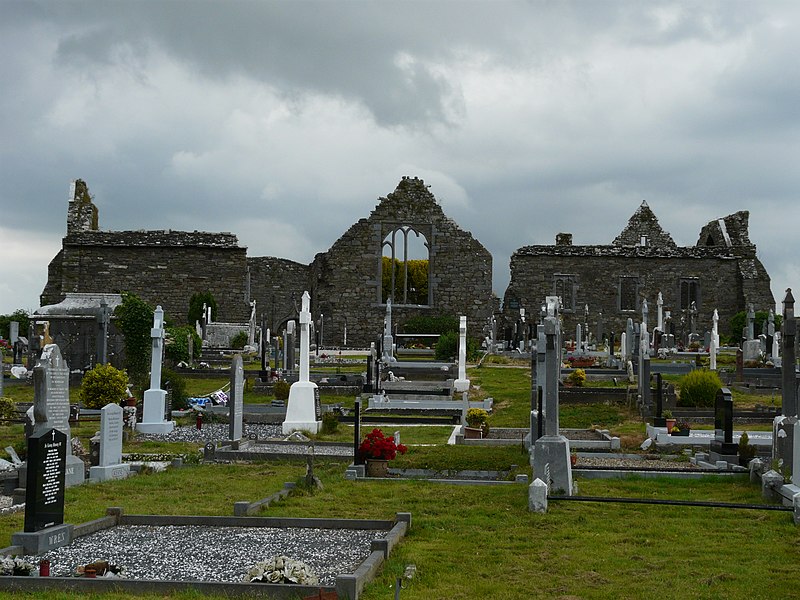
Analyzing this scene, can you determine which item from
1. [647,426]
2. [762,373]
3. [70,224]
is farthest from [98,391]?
[70,224]

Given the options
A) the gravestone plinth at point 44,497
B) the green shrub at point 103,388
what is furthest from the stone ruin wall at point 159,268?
the gravestone plinth at point 44,497

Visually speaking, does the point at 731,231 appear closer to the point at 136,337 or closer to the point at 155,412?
the point at 136,337

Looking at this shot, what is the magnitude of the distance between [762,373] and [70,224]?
106 feet

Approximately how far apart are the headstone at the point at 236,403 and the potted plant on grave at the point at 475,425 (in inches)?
145

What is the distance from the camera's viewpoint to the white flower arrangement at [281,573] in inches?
261

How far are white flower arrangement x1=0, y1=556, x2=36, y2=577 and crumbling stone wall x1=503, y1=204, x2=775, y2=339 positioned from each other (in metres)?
39.6

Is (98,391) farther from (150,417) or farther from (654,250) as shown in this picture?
(654,250)

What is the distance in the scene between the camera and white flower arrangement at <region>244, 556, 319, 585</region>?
21.8ft

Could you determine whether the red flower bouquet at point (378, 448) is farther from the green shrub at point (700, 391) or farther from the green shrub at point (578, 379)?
the green shrub at point (578, 379)

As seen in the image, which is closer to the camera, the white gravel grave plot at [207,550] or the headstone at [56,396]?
the white gravel grave plot at [207,550]

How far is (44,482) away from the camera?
8.26 m

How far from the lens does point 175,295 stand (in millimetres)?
43719

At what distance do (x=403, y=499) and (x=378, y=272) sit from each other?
105 ft

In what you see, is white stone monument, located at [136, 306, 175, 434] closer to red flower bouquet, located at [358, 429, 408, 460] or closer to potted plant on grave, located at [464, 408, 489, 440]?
potted plant on grave, located at [464, 408, 489, 440]
